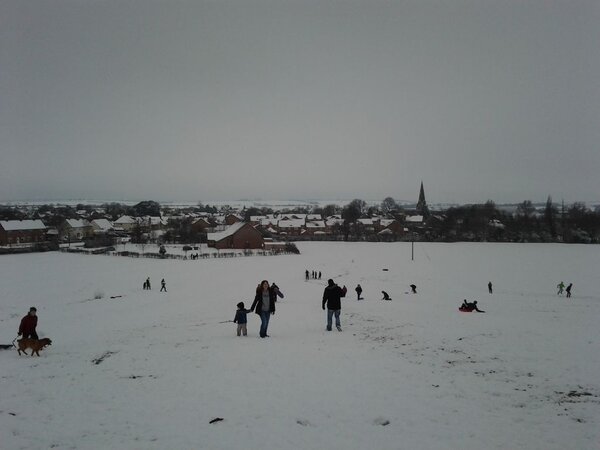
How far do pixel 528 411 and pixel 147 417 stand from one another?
22.0 feet

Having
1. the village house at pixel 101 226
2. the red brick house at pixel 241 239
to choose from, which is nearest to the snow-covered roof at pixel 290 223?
the red brick house at pixel 241 239

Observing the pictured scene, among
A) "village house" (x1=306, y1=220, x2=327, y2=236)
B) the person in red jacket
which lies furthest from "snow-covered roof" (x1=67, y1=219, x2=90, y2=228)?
the person in red jacket

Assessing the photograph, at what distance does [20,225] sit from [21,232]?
Result: 1615 millimetres

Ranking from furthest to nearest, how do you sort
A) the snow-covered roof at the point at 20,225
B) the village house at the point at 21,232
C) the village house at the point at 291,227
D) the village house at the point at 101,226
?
the village house at the point at 291,227 → the village house at the point at 101,226 → the snow-covered roof at the point at 20,225 → the village house at the point at 21,232

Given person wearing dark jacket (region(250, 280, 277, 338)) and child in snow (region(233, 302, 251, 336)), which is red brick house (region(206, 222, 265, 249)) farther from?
person wearing dark jacket (region(250, 280, 277, 338))

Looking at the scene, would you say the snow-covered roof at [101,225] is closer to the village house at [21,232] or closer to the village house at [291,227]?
the village house at [21,232]

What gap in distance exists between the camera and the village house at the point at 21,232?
76.0 metres

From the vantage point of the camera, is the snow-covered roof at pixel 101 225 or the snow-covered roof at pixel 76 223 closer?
the snow-covered roof at pixel 76 223

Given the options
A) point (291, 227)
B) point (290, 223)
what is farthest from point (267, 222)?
point (291, 227)

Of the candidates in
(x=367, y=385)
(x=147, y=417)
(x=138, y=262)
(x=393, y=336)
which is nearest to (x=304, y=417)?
(x=367, y=385)

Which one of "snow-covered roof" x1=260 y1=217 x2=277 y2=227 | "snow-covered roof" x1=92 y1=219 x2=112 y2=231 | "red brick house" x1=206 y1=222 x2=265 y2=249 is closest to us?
"red brick house" x1=206 y1=222 x2=265 y2=249

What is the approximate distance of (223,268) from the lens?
4203 centimetres

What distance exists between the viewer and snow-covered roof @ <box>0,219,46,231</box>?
253ft

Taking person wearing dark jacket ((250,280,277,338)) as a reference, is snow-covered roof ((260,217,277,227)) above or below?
above
